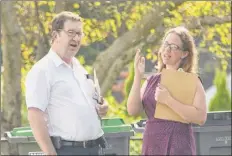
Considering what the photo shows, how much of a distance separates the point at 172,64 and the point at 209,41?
213 inches

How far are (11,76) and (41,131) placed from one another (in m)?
3.77

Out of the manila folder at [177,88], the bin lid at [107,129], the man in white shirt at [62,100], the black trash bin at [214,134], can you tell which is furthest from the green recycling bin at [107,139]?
the man in white shirt at [62,100]

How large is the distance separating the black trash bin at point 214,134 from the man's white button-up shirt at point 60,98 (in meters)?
2.42

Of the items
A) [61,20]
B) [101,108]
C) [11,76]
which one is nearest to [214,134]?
[11,76]

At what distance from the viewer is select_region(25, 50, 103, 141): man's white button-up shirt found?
4.34 m

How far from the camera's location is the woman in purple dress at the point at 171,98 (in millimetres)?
4891

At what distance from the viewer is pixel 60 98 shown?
4.41m

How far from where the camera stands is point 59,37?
4.51m

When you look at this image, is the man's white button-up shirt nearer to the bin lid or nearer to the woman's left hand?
the woman's left hand

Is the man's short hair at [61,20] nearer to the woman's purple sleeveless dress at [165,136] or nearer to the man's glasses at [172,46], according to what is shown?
the man's glasses at [172,46]

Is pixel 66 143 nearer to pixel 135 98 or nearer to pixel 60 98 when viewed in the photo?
pixel 60 98

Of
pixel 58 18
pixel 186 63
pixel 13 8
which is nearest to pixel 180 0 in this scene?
pixel 13 8

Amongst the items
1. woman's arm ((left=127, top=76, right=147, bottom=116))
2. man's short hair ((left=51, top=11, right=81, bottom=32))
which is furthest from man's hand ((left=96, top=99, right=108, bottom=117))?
man's short hair ((left=51, top=11, right=81, bottom=32))

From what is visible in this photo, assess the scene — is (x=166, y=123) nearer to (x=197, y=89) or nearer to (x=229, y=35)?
(x=197, y=89)
